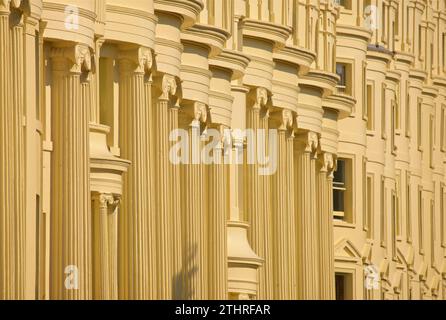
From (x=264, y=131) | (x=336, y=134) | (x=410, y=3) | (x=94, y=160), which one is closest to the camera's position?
(x=94, y=160)

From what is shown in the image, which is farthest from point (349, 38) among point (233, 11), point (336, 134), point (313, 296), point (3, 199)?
point (3, 199)

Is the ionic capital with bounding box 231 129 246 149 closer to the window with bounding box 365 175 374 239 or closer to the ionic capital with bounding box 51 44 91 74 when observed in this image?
the ionic capital with bounding box 51 44 91 74

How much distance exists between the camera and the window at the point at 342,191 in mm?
99125

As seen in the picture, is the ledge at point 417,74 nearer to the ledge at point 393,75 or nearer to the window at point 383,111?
the ledge at point 393,75

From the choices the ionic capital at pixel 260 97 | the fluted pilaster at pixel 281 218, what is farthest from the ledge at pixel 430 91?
the ionic capital at pixel 260 97

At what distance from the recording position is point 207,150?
2800 inches

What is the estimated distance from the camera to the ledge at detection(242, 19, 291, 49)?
7844cm

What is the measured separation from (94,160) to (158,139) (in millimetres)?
5212

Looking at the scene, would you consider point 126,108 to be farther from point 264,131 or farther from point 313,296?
point 313,296

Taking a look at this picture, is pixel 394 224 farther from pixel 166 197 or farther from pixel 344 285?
pixel 166 197

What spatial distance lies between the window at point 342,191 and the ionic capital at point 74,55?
142 ft

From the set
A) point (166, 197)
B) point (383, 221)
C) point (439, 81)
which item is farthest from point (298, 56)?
point (439, 81)
